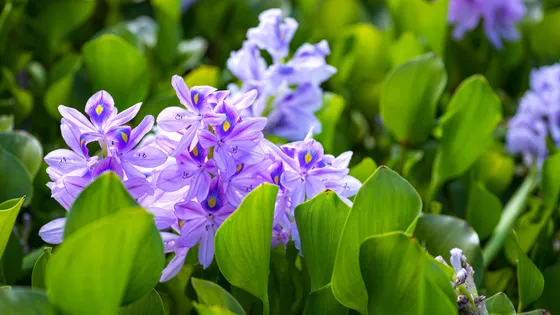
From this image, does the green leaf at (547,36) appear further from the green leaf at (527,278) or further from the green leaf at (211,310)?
the green leaf at (211,310)

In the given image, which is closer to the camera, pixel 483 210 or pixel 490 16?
pixel 483 210

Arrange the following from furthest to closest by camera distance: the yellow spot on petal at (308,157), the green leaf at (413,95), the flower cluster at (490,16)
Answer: the flower cluster at (490,16) < the green leaf at (413,95) < the yellow spot on petal at (308,157)

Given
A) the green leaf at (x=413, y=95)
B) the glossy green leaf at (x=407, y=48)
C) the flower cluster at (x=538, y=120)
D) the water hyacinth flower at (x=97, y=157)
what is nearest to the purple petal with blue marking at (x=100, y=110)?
the water hyacinth flower at (x=97, y=157)

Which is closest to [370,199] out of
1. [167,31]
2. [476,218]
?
[476,218]

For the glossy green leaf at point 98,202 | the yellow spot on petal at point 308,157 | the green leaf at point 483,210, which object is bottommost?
the green leaf at point 483,210

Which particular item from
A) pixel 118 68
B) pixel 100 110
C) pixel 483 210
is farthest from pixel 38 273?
pixel 483 210

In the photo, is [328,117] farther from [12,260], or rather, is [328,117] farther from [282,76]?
[12,260]

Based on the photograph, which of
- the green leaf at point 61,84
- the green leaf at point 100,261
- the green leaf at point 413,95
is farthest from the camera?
the green leaf at point 61,84

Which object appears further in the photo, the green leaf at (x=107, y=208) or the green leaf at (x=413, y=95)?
the green leaf at (x=413, y=95)
